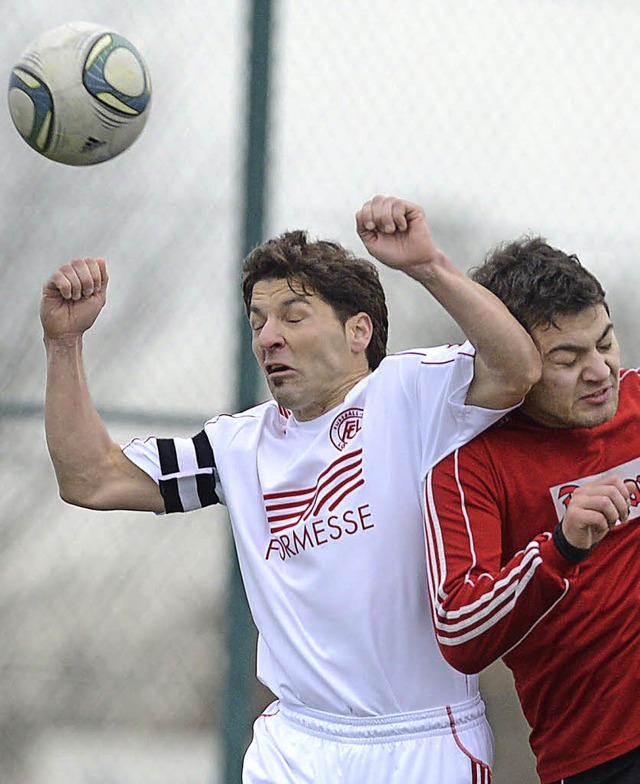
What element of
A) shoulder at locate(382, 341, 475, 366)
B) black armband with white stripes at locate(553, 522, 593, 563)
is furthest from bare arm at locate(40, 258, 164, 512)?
black armband with white stripes at locate(553, 522, 593, 563)

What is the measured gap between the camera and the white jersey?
2.79 m

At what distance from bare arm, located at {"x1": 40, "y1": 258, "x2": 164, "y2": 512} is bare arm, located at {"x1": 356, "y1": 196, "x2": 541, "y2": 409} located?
0.76 meters

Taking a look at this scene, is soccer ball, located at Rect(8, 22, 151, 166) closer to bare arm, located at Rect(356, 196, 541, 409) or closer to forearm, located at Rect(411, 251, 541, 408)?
bare arm, located at Rect(356, 196, 541, 409)

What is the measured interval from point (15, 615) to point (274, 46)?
195 cm

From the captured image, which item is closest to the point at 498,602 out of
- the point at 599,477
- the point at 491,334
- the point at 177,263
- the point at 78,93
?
the point at 599,477

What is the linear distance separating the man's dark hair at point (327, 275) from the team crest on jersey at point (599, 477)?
63cm

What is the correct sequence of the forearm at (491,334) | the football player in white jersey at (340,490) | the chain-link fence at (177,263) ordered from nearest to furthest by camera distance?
the forearm at (491,334) < the football player in white jersey at (340,490) < the chain-link fence at (177,263)

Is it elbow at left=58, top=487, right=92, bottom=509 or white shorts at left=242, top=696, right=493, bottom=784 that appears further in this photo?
elbow at left=58, top=487, right=92, bottom=509

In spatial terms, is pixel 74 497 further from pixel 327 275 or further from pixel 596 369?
pixel 596 369

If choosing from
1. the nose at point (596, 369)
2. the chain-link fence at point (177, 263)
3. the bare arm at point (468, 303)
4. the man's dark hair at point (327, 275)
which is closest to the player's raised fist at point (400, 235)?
the bare arm at point (468, 303)

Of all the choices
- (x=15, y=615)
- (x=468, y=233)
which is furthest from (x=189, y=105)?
(x=15, y=615)

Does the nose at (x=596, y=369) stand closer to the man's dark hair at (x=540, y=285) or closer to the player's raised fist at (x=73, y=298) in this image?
the man's dark hair at (x=540, y=285)

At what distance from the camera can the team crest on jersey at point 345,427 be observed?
291 centimetres

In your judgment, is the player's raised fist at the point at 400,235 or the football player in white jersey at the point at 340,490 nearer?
the player's raised fist at the point at 400,235
